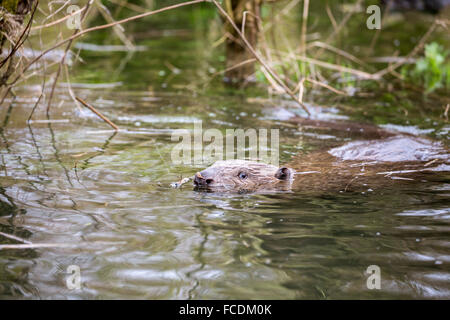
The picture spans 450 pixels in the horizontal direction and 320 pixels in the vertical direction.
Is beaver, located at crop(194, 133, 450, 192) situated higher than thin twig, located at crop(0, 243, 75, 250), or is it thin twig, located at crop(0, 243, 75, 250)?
beaver, located at crop(194, 133, 450, 192)

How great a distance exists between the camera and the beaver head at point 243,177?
4395mm

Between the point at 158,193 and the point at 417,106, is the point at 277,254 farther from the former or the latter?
the point at 417,106

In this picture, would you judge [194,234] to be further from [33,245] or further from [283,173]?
[283,173]

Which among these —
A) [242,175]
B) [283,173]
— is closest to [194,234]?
[242,175]

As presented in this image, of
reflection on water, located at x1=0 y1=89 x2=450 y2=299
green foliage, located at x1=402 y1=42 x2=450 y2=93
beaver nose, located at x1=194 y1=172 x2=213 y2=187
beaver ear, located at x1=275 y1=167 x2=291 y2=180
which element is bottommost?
reflection on water, located at x1=0 y1=89 x2=450 y2=299

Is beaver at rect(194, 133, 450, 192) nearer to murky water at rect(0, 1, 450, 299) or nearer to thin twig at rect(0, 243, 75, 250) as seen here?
murky water at rect(0, 1, 450, 299)

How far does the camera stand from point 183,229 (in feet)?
11.8

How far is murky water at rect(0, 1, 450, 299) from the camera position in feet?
9.41

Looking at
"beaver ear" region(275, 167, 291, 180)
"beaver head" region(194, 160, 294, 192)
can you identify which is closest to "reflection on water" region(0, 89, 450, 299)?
"beaver head" region(194, 160, 294, 192)

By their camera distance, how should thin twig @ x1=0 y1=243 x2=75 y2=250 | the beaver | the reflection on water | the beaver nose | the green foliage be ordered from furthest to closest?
the green foliage < the beaver < the beaver nose < thin twig @ x1=0 y1=243 x2=75 y2=250 < the reflection on water

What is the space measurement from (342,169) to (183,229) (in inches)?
72.5

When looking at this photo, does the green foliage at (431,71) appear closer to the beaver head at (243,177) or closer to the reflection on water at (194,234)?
the reflection on water at (194,234)

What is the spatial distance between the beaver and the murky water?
0.16m

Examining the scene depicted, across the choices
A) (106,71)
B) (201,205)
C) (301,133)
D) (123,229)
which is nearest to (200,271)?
(123,229)
